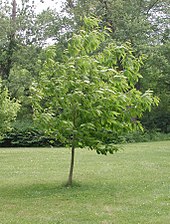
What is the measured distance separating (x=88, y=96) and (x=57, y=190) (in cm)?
245

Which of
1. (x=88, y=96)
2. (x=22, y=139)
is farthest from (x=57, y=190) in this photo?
(x=22, y=139)

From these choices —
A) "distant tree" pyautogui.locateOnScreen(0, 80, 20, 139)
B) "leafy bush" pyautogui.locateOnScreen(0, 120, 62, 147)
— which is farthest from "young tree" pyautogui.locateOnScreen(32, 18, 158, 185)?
"leafy bush" pyautogui.locateOnScreen(0, 120, 62, 147)

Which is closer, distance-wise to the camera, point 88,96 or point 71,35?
point 88,96

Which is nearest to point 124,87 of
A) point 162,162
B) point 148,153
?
point 162,162

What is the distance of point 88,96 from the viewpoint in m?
9.51

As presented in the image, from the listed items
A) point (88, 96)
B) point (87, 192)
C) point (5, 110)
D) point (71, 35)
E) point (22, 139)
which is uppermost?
point (71, 35)

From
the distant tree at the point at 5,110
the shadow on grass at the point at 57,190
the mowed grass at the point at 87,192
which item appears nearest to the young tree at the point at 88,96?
the shadow on grass at the point at 57,190

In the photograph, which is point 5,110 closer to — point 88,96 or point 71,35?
point 88,96

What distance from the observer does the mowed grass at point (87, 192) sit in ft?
24.9

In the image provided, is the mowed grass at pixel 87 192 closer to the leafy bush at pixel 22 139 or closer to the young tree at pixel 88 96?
the young tree at pixel 88 96

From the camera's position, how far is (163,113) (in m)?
32.5

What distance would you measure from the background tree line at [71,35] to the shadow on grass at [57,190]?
15.8 meters

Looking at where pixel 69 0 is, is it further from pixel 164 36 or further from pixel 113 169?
pixel 113 169

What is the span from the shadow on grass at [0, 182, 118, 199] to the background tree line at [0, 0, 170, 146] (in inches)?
623
